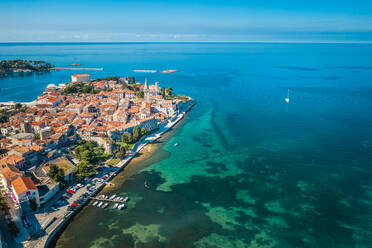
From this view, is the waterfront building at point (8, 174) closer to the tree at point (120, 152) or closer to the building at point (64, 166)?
the building at point (64, 166)

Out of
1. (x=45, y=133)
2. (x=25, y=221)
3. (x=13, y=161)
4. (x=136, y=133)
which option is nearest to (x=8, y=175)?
(x=13, y=161)

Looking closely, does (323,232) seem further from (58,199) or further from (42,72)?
(42,72)

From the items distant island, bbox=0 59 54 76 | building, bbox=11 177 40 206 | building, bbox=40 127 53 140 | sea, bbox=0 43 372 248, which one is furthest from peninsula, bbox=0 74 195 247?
distant island, bbox=0 59 54 76

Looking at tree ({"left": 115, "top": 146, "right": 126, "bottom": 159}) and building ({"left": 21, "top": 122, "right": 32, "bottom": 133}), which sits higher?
building ({"left": 21, "top": 122, "right": 32, "bottom": 133})

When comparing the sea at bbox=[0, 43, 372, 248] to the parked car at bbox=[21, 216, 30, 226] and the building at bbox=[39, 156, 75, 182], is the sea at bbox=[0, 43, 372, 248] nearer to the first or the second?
the parked car at bbox=[21, 216, 30, 226]

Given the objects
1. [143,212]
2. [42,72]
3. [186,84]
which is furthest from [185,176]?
[42,72]

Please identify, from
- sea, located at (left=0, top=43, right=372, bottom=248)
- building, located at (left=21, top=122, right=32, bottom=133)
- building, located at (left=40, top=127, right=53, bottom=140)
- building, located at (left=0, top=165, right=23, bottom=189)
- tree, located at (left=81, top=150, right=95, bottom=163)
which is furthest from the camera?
building, located at (left=21, top=122, right=32, bottom=133)

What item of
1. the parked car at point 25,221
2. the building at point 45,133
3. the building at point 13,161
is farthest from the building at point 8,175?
the building at point 45,133

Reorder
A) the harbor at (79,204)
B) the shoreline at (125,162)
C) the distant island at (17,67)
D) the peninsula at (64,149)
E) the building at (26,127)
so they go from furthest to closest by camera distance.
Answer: the distant island at (17,67)
the building at (26,127)
the peninsula at (64,149)
the shoreline at (125,162)
the harbor at (79,204)
